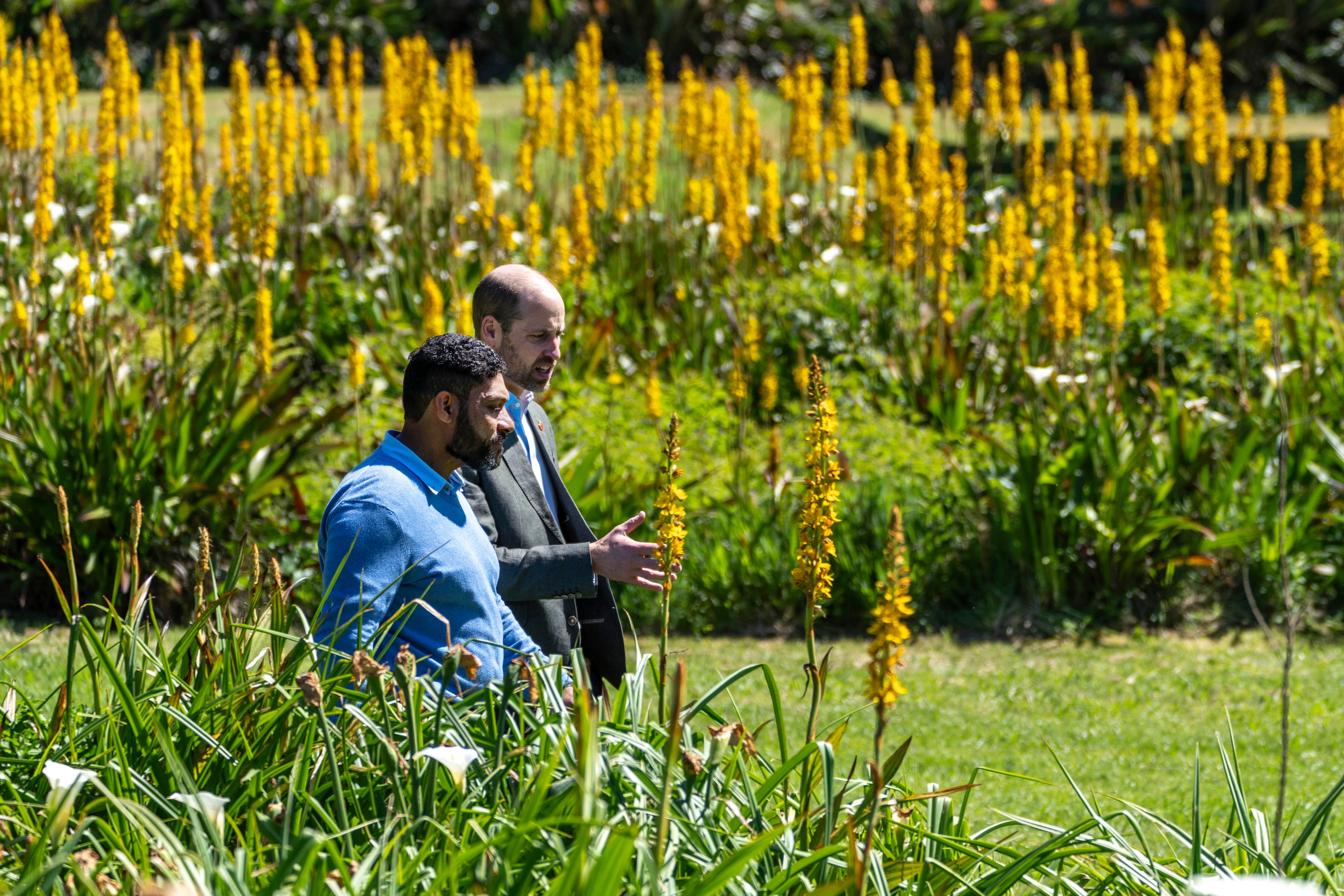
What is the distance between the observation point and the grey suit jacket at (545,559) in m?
3.45

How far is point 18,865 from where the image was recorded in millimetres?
2484

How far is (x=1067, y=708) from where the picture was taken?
584 centimetres

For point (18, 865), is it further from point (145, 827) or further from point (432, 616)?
point (432, 616)

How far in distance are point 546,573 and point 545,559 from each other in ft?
0.12

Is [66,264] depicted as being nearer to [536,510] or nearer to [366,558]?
[536,510]

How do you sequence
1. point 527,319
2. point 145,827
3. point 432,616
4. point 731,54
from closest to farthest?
point 145,827
point 432,616
point 527,319
point 731,54

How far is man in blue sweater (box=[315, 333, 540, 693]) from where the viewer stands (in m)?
2.98

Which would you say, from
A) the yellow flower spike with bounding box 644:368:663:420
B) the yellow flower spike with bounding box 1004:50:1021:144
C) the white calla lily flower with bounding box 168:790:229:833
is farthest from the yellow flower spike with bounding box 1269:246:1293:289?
the white calla lily flower with bounding box 168:790:229:833

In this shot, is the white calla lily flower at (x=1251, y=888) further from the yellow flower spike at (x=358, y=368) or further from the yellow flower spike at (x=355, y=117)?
the yellow flower spike at (x=355, y=117)

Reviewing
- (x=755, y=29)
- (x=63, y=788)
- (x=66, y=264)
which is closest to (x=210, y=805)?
(x=63, y=788)

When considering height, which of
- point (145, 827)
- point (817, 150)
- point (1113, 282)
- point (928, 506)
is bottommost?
point (928, 506)

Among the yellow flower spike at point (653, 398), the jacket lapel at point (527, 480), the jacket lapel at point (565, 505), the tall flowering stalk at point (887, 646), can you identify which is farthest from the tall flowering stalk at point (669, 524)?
the yellow flower spike at point (653, 398)

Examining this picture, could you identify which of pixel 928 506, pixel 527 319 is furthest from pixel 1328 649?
pixel 527 319

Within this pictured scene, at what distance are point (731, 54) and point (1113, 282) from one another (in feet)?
39.9
